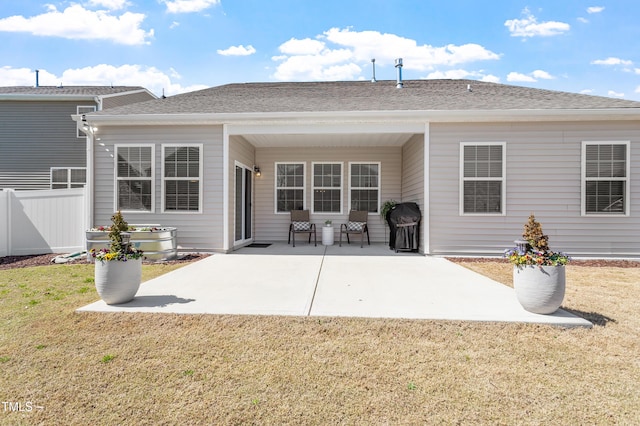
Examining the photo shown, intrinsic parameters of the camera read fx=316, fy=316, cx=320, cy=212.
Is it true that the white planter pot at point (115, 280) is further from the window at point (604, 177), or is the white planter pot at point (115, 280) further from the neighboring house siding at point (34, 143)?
the neighboring house siding at point (34, 143)

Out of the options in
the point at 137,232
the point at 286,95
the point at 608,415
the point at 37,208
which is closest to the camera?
the point at 608,415

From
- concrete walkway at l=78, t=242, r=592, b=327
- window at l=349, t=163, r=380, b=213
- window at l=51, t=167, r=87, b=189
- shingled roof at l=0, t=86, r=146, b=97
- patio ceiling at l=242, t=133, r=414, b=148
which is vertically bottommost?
concrete walkway at l=78, t=242, r=592, b=327

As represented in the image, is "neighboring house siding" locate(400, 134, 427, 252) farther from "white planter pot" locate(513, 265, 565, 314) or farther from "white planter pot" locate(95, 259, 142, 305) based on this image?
"white planter pot" locate(95, 259, 142, 305)

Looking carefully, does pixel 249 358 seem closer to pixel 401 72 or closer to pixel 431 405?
pixel 431 405

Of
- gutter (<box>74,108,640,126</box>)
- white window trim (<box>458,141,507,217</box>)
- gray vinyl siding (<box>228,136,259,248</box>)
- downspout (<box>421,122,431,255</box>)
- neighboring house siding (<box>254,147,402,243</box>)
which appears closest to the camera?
gutter (<box>74,108,640,126</box>)

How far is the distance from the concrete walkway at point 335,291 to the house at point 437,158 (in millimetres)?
1484

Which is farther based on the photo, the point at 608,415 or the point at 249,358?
the point at 249,358

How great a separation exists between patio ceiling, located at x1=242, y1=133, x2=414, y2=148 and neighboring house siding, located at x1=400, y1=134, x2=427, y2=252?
0.81ft

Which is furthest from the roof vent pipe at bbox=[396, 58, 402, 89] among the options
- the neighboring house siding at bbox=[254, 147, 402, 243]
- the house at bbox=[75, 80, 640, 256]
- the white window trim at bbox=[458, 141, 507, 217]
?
the white window trim at bbox=[458, 141, 507, 217]

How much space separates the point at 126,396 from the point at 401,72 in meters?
9.37

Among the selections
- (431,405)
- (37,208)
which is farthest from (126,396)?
(37,208)

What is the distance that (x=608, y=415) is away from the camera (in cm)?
155

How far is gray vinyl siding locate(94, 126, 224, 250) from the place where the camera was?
6.69 m

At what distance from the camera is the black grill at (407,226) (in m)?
6.72
